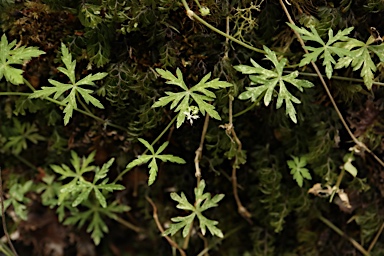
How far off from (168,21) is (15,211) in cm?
91

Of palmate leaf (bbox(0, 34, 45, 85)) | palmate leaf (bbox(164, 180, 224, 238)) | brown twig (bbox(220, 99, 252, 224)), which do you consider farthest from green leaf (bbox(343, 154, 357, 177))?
palmate leaf (bbox(0, 34, 45, 85))

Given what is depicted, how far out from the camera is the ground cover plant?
4.84ft

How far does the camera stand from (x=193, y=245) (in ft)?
6.47

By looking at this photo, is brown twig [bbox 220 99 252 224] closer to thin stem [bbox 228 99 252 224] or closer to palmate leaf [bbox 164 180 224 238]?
thin stem [bbox 228 99 252 224]

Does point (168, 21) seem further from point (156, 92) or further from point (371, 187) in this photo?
point (371, 187)

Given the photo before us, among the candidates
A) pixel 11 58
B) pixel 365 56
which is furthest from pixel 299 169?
pixel 11 58

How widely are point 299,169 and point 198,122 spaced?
0.37m

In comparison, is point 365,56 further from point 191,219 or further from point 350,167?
point 191,219

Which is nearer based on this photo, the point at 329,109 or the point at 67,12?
the point at 67,12

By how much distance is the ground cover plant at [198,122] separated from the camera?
4.84 feet

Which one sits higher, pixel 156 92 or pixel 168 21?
pixel 168 21

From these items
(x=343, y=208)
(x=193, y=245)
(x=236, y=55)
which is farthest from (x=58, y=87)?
(x=343, y=208)

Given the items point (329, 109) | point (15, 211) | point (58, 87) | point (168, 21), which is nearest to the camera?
point (58, 87)

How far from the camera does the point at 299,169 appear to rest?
66.6 inches
